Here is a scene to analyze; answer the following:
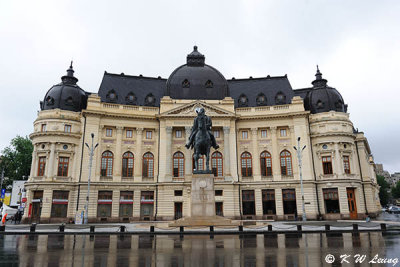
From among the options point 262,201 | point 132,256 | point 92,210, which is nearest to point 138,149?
point 92,210

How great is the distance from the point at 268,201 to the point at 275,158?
785 centimetres

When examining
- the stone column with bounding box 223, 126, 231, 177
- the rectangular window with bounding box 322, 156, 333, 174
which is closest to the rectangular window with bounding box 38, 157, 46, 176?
the stone column with bounding box 223, 126, 231, 177

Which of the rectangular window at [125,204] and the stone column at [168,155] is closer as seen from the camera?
the rectangular window at [125,204]

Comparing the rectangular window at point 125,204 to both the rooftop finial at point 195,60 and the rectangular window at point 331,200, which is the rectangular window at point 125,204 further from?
the rectangular window at point 331,200

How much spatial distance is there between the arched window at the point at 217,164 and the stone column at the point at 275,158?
955cm

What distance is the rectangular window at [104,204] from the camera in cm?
4759

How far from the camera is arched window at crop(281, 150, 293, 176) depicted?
51.4 m

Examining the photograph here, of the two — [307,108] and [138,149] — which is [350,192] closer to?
[307,108]

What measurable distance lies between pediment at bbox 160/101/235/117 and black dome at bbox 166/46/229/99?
326cm

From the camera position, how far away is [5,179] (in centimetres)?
7156

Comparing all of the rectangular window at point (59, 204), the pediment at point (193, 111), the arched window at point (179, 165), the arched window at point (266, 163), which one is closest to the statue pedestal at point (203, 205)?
the arched window at point (179, 165)

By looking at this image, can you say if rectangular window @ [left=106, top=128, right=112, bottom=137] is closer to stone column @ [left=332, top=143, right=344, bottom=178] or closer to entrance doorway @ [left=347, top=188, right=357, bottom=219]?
stone column @ [left=332, top=143, right=344, bottom=178]

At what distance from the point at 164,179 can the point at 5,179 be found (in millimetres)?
48656

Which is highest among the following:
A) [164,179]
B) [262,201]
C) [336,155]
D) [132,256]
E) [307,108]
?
[307,108]
